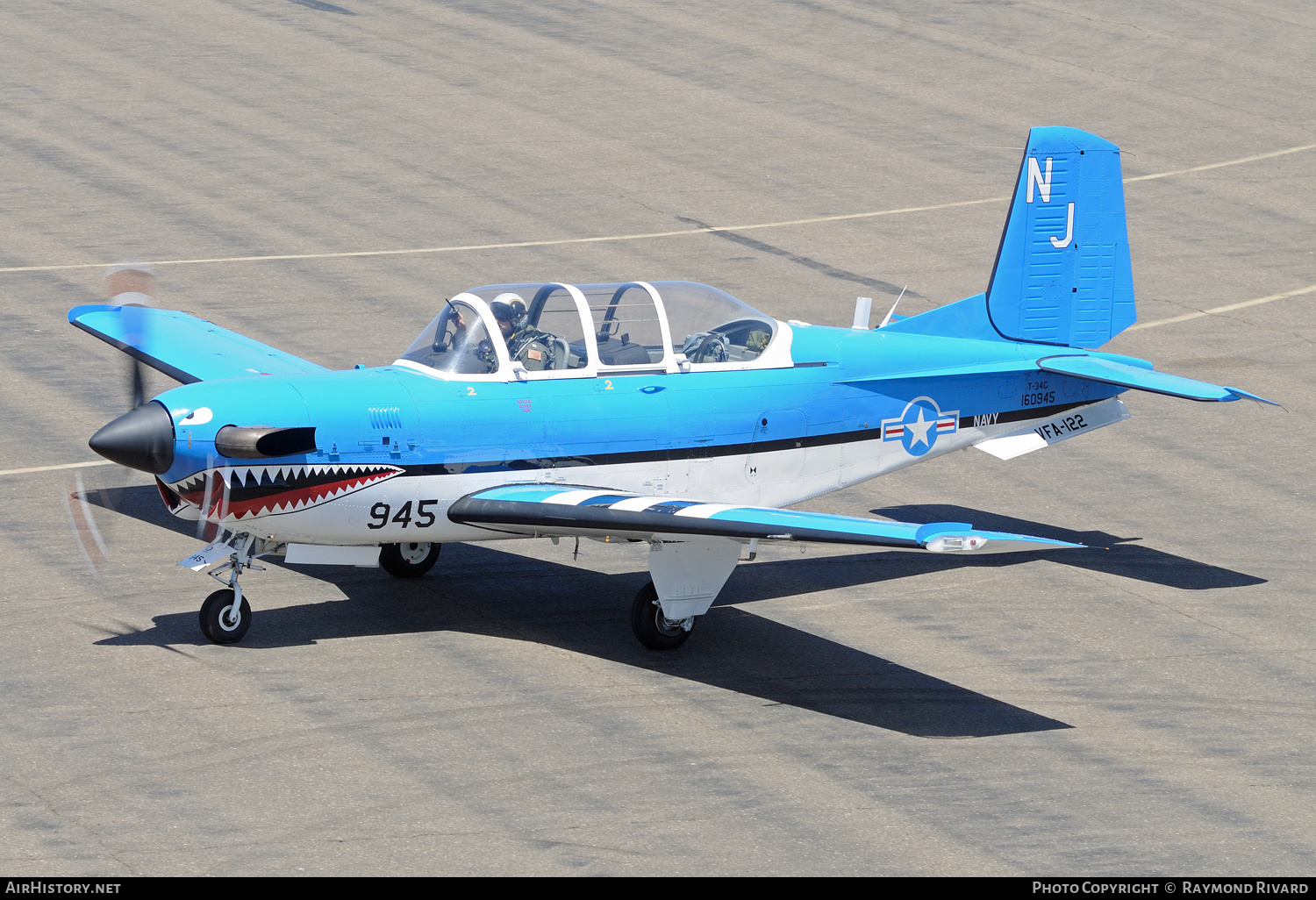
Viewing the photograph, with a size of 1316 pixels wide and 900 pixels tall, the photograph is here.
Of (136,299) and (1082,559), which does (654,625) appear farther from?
(136,299)

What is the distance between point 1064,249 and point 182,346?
9382 mm

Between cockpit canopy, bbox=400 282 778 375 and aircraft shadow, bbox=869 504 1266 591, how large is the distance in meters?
3.19

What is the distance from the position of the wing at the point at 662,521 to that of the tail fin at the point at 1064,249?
4173 millimetres

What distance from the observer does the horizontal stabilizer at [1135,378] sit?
50.7 ft

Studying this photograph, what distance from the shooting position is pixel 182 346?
17.8 metres

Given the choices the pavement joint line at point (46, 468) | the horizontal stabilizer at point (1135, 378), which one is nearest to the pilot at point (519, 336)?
the horizontal stabilizer at point (1135, 378)

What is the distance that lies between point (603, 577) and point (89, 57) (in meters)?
23.4

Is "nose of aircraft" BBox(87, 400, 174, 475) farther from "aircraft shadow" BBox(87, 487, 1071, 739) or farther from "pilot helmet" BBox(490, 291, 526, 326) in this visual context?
"pilot helmet" BBox(490, 291, 526, 326)

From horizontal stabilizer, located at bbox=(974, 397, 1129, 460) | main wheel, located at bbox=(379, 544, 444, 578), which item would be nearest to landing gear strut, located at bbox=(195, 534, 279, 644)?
main wheel, located at bbox=(379, 544, 444, 578)

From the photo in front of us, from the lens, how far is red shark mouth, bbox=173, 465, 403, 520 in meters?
13.6

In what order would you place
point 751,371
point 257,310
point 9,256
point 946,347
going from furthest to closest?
1. point 9,256
2. point 257,310
3. point 946,347
4. point 751,371
